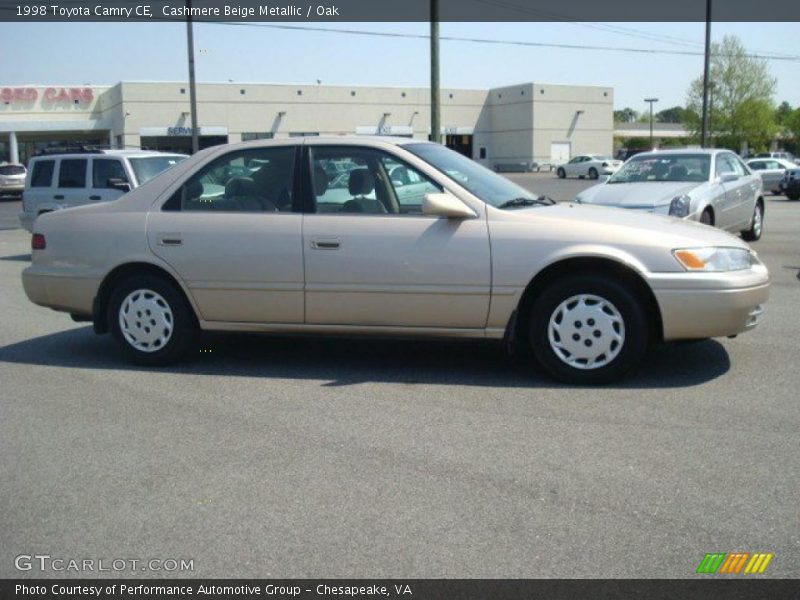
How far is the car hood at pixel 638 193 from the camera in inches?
461

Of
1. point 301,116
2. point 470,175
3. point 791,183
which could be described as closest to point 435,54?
point 470,175

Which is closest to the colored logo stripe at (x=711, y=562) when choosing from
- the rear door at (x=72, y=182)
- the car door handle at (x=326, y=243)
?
the car door handle at (x=326, y=243)

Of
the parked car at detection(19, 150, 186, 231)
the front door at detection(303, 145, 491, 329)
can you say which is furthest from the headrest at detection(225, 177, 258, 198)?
the parked car at detection(19, 150, 186, 231)

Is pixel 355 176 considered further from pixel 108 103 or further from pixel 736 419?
pixel 108 103

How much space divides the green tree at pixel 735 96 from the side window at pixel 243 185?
2430 inches

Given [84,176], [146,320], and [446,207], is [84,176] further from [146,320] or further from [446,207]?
[446,207]

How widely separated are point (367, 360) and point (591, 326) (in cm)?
183

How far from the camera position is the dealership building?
5819 centimetres

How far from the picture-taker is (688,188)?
1216 centimetres

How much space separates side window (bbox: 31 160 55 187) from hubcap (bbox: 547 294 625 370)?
11.5m

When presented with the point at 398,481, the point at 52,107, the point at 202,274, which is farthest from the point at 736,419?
the point at 52,107

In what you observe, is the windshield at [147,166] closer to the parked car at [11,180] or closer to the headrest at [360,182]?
the headrest at [360,182]

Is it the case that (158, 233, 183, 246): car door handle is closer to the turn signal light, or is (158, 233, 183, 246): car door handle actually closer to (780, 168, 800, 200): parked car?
the turn signal light
